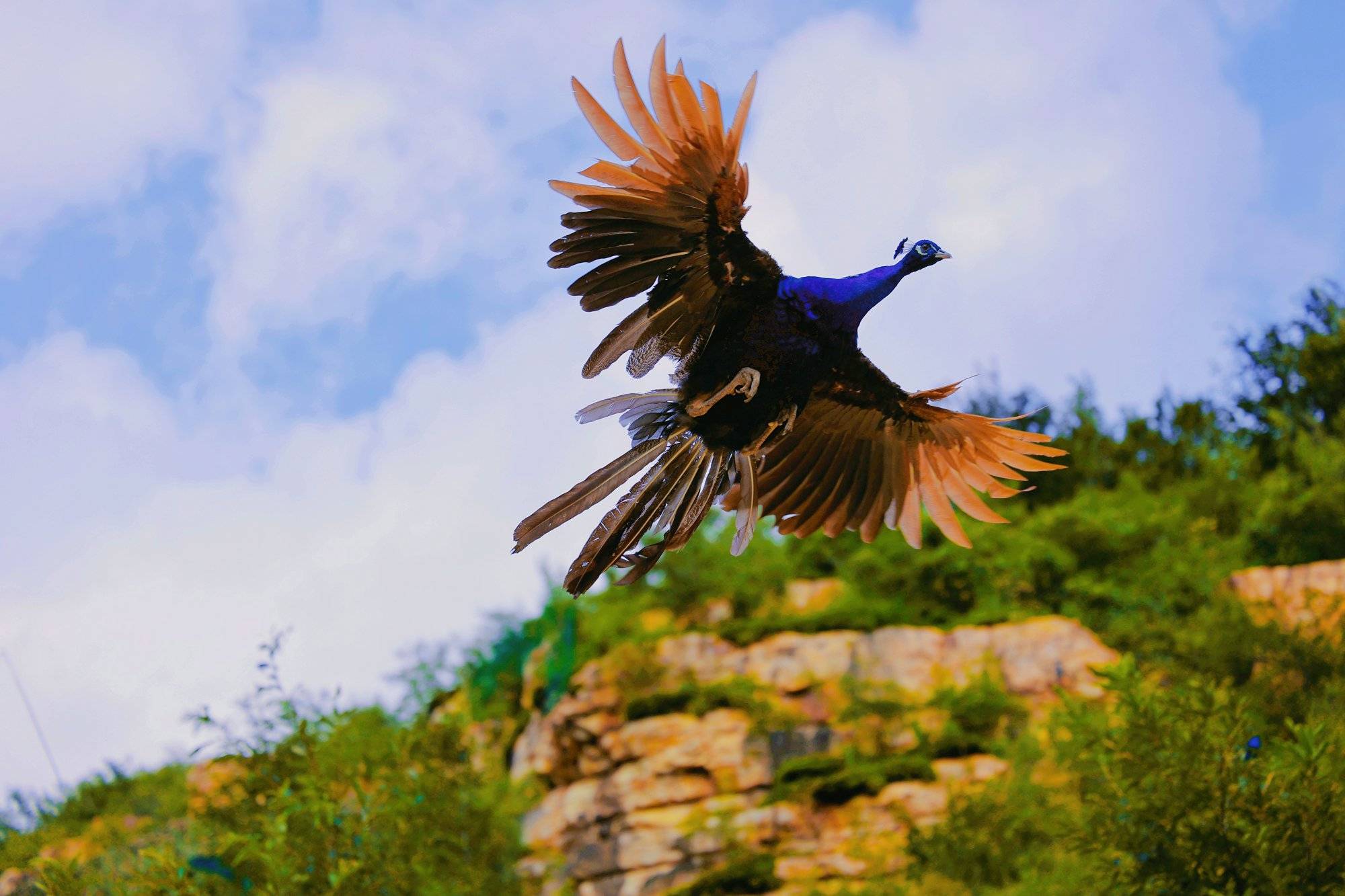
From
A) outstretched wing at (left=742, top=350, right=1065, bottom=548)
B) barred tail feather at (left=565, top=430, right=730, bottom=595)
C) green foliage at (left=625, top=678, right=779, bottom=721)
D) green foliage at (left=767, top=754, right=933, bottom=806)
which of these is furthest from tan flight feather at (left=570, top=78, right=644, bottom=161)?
green foliage at (left=625, top=678, right=779, bottom=721)

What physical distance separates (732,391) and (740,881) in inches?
247

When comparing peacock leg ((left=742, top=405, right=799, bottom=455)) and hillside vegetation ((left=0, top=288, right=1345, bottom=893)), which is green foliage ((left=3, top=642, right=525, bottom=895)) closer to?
hillside vegetation ((left=0, top=288, right=1345, bottom=893))

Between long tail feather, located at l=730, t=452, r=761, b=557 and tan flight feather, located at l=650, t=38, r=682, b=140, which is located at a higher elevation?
tan flight feather, located at l=650, t=38, r=682, b=140

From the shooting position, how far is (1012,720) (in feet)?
32.5

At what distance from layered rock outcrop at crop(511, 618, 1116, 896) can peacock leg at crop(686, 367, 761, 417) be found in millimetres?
6069

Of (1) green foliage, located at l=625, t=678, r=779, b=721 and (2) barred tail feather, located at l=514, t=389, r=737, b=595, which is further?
(1) green foliage, located at l=625, t=678, r=779, b=721

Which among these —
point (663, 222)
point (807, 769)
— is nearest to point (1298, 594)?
point (807, 769)

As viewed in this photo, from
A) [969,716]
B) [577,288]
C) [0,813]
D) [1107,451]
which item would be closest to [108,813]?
[0,813]

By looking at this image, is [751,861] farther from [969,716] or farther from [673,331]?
[673,331]

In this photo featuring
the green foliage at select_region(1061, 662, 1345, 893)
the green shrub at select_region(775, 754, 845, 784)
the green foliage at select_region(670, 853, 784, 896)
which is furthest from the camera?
the green shrub at select_region(775, 754, 845, 784)

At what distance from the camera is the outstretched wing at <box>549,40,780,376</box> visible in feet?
9.87

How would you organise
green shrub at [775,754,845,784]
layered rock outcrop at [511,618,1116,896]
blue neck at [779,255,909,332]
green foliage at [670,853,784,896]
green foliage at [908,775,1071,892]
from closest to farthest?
blue neck at [779,255,909,332] < green foliage at [908,775,1071,892] < green foliage at [670,853,784,896] < layered rock outcrop at [511,618,1116,896] < green shrub at [775,754,845,784]

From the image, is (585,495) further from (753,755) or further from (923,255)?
(753,755)

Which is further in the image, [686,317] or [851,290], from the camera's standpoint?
[851,290]
